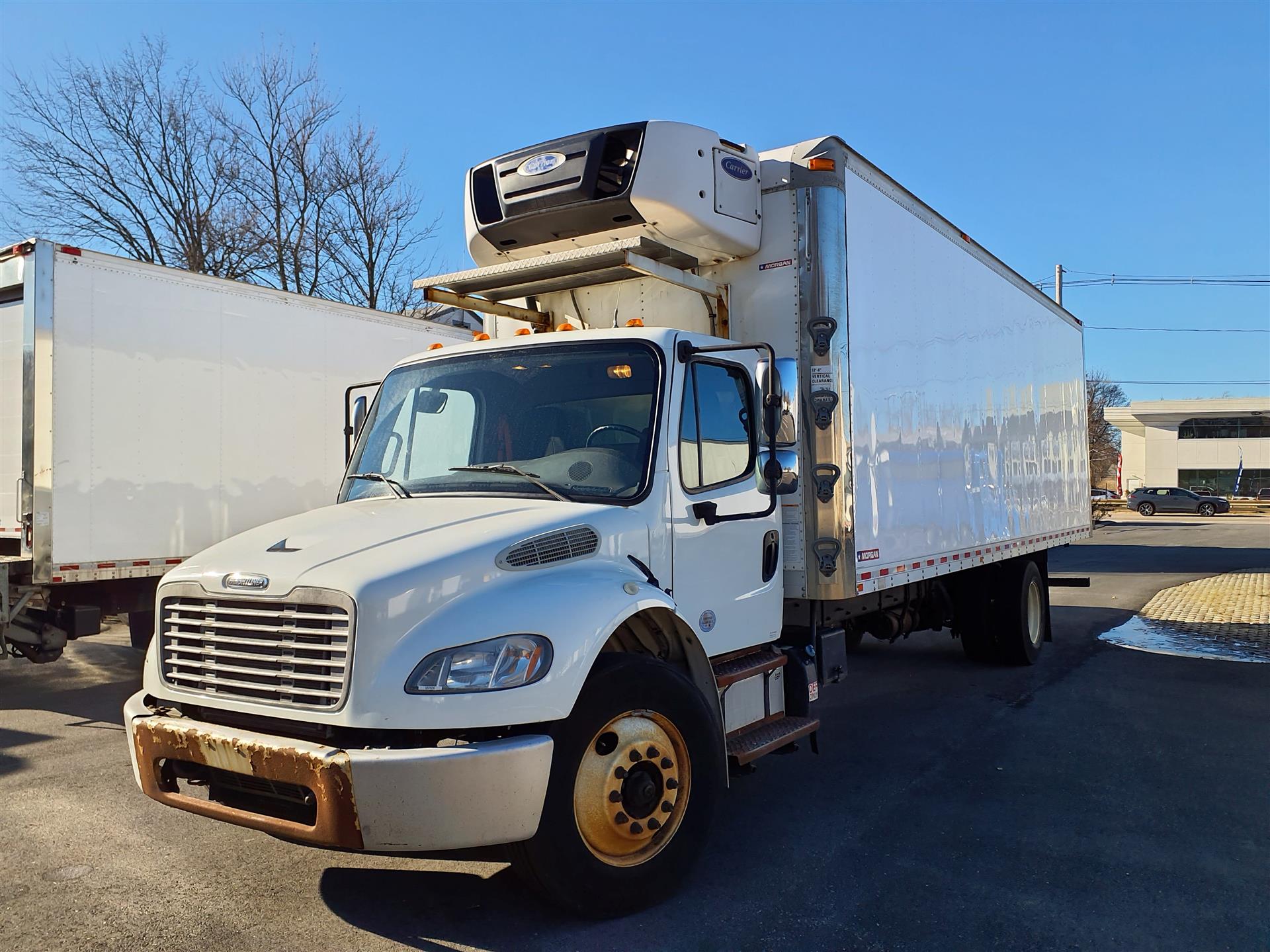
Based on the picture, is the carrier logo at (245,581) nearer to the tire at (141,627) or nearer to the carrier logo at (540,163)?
the carrier logo at (540,163)

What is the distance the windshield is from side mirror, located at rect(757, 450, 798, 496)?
0.95 m

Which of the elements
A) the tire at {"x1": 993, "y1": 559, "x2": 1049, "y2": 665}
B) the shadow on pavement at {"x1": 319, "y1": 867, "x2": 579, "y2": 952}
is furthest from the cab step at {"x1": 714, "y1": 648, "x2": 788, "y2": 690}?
the tire at {"x1": 993, "y1": 559, "x2": 1049, "y2": 665}

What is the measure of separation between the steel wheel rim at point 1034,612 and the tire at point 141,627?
8592 millimetres

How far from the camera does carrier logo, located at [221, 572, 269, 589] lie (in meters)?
3.87

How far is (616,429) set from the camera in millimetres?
4762

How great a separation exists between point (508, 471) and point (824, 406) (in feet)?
7.01

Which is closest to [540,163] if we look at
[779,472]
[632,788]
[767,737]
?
[779,472]

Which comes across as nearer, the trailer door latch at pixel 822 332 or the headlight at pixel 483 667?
the headlight at pixel 483 667

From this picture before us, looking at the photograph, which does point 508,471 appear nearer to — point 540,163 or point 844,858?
point 540,163

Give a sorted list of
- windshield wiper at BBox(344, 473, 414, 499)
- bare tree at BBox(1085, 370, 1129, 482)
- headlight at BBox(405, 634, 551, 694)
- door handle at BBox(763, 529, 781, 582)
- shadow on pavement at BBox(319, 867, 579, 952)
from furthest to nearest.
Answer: bare tree at BBox(1085, 370, 1129, 482) < door handle at BBox(763, 529, 781, 582) < windshield wiper at BBox(344, 473, 414, 499) < shadow on pavement at BBox(319, 867, 579, 952) < headlight at BBox(405, 634, 551, 694)

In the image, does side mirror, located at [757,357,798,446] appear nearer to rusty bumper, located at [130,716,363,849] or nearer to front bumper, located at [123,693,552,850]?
front bumper, located at [123,693,552,850]

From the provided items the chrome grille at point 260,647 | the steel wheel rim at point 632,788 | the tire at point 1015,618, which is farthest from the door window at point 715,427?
the tire at point 1015,618

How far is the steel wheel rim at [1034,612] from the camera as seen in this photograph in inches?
402

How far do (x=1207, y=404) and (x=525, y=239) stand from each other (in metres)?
69.6
